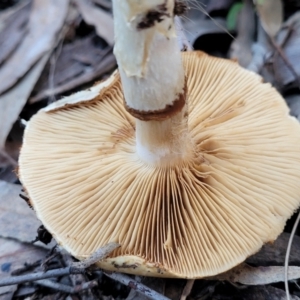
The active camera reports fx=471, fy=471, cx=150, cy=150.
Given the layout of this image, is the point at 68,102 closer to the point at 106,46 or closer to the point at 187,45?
the point at 187,45

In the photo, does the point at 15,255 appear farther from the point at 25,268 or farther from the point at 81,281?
the point at 81,281

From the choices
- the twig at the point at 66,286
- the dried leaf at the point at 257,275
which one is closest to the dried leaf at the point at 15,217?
the twig at the point at 66,286

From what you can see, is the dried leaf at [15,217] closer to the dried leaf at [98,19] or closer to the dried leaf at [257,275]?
the dried leaf at [257,275]

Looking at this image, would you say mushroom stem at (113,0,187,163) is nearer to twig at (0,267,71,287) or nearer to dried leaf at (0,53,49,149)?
twig at (0,267,71,287)

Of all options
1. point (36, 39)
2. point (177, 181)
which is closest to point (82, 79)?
point (36, 39)

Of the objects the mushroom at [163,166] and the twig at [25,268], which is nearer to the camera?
the mushroom at [163,166]

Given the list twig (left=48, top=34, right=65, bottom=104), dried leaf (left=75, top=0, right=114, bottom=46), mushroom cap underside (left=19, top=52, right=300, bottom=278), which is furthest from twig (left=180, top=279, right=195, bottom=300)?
dried leaf (left=75, top=0, right=114, bottom=46)

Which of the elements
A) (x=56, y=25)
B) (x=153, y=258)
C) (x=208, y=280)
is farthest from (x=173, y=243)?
(x=56, y=25)
